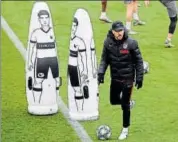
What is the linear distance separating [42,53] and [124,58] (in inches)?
74.8

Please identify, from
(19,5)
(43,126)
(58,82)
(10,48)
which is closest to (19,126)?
(43,126)

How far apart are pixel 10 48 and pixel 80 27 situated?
236 inches

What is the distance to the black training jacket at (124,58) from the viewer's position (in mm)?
9336

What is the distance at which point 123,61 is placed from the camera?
9.38 metres

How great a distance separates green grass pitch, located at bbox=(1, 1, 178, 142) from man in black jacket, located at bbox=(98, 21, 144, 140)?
0.81 meters

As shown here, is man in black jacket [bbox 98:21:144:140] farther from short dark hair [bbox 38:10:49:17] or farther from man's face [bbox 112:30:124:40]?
short dark hair [bbox 38:10:49:17]

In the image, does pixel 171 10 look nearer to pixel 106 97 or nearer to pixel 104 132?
pixel 106 97

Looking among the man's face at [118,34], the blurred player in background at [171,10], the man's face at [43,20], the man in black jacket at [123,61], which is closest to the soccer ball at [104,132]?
the man in black jacket at [123,61]

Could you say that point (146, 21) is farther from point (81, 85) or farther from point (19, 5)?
point (81, 85)

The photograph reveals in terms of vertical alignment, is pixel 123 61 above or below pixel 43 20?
below

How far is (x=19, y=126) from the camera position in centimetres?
1044

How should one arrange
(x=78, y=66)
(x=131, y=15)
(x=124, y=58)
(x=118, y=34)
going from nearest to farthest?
(x=118, y=34) < (x=124, y=58) < (x=78, y=66) < (x=131, y=15)

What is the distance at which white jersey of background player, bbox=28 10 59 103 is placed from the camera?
1058cm

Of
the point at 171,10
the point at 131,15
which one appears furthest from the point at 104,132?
the point at 131,15
